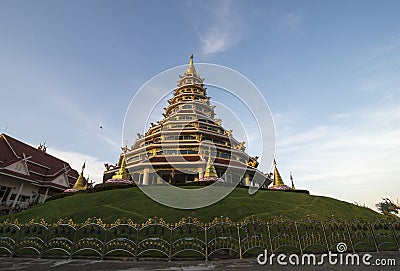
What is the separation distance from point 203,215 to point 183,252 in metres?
6.19

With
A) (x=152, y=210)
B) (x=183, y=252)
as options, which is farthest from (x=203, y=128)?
(x=183, y=252)

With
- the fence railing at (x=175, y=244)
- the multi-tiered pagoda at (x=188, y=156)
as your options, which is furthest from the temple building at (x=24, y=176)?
the fence railing at (x=175, y=244)

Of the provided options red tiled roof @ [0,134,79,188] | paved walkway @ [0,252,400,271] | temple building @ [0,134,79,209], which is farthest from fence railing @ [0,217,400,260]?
red tiled roof @ [0,134,79,188]

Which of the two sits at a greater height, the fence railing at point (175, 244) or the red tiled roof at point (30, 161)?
the red tiled roof at point (30, 161)

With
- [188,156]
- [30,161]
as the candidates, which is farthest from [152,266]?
[30,161]

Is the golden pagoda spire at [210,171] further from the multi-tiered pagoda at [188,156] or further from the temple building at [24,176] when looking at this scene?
the temple building at [24,176]

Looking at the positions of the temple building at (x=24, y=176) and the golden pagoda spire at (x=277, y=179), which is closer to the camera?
the temple building at (x=24, y=176)

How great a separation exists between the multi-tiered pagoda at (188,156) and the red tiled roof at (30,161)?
10233mm

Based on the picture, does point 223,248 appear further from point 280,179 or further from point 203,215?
point 280,179

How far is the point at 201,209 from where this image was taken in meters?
18.7

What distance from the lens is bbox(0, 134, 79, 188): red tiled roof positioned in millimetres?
33750

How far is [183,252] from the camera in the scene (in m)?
11.3

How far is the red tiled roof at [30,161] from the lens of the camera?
33750mm

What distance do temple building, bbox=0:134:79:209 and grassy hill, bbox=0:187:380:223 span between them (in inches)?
619
